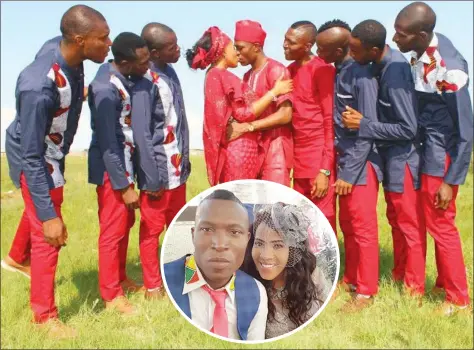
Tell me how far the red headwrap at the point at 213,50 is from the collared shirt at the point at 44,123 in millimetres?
884

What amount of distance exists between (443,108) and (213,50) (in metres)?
1.79

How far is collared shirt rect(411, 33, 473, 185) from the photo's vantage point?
388 cm

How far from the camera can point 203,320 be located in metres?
2.43

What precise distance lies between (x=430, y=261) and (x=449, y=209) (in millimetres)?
2073

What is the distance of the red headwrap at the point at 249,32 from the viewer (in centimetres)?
370

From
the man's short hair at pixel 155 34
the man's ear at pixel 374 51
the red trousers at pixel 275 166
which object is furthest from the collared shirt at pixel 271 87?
the man's short hair at pixel 155 34

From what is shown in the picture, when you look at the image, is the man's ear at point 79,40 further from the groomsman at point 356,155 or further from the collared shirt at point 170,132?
the groomsman at point 356,155

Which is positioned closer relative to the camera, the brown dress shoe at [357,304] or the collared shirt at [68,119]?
the collared shirt at [68,119]

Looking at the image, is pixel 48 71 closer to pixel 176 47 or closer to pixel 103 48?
pixel 103 48

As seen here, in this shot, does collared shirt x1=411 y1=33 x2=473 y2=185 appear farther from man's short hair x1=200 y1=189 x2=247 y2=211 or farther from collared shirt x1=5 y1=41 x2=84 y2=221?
collared shirt x1=5 y1=41 x2=84 y2=221

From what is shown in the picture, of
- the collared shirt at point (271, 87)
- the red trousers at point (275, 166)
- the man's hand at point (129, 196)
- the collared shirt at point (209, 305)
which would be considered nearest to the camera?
the collared shirt at point (209, 305)

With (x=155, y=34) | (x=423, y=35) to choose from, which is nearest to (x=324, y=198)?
(x=423, y=35)

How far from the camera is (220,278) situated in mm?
2281

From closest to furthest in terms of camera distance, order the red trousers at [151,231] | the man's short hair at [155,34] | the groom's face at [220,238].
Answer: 1. the groom's face at [220,238]
2. the red trousers at [151,231]
3. the man's short hair at [155,34]
